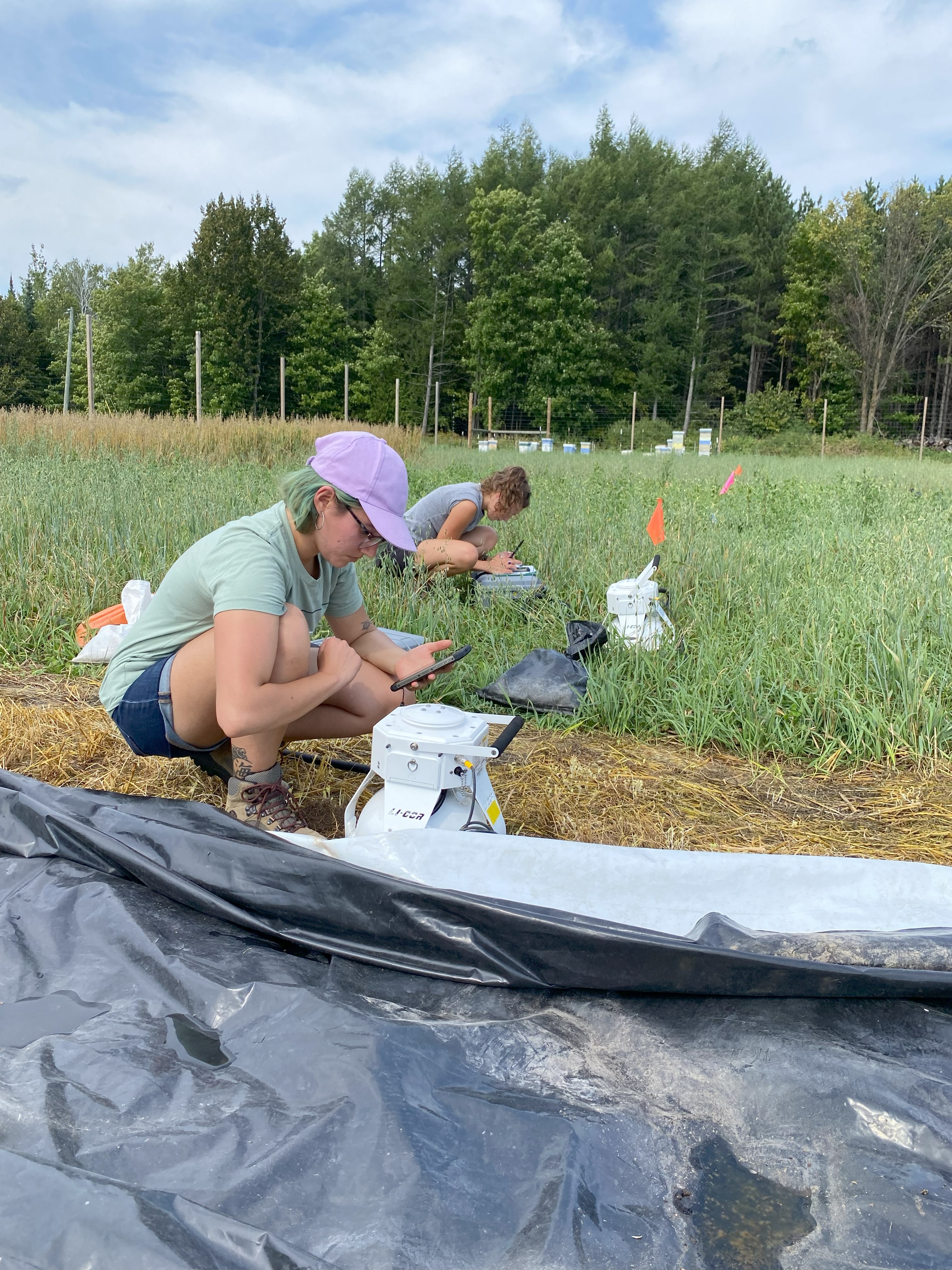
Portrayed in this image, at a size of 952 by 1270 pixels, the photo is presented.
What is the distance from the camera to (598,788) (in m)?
2.25

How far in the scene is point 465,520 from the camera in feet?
12.6

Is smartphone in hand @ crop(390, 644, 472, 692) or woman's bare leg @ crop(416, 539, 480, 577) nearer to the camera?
smartphone in hand @ crop(390, 644, 472, 692)

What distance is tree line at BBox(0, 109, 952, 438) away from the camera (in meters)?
26.4

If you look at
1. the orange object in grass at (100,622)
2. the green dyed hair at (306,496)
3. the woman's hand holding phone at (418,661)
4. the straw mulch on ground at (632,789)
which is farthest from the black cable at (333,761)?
the orange object in grass at (100,622)

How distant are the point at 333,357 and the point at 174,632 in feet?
94.6

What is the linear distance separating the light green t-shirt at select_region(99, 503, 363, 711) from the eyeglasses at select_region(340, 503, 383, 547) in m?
0.17

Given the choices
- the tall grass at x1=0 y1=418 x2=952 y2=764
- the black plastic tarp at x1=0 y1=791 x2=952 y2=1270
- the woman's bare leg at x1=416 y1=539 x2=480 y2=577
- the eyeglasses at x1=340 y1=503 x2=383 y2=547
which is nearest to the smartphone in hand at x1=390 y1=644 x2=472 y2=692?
the eyeglasses at x1=340 y1=503 x2=383 y2=547

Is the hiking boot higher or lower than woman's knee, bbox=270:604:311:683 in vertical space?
lower

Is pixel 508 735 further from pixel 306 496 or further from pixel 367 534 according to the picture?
pixel 306 496

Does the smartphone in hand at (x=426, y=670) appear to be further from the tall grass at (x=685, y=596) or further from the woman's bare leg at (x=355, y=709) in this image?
the tall grass at (x=685, y=596)

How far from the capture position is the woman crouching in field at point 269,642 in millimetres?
1604

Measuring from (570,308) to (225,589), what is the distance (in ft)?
88.2

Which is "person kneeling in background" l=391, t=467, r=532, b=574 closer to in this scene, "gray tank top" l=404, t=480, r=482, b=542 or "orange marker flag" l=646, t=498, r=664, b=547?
"gray tank top" l=404, t=480, r=482, b=542

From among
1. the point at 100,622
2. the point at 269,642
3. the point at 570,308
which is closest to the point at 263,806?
the point at 269,642
